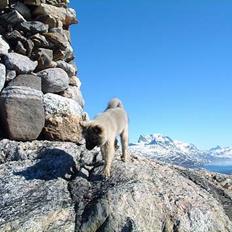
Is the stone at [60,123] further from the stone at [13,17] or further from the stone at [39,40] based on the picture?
the stone at [13,17]

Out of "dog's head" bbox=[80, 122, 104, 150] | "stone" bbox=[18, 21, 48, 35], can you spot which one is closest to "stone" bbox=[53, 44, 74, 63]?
"stone" bbox=[18, 21, 48, 35]

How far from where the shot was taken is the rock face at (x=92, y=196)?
1297 cm

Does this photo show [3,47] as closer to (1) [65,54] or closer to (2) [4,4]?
(2) [4,4]

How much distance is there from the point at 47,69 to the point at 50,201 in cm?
798

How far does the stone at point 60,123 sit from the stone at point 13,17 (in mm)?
4029

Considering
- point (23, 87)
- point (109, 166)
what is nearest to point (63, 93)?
point (23, 87)

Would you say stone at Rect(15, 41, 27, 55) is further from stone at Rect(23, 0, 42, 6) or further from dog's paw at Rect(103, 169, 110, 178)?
dog's paw at Rect(103, 169, 110, 178)

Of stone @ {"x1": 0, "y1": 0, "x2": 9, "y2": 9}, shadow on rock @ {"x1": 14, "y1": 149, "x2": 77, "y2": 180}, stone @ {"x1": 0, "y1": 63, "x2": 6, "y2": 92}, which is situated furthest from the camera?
stone @ {"x1": 0, "y1": 0, "x2": 9, "y2": 9}

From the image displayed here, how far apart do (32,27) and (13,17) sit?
0.92 metres

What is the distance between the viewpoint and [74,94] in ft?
69.1

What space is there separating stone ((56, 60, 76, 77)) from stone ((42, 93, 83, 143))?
3155mm

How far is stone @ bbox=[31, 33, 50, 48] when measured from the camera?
19766 mm

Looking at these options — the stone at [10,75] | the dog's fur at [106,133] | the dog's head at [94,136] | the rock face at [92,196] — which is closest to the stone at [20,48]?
the stone at [10,75]

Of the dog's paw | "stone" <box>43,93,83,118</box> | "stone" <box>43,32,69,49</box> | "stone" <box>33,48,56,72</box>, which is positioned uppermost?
"stone" <box>43,32,69,49</box>
